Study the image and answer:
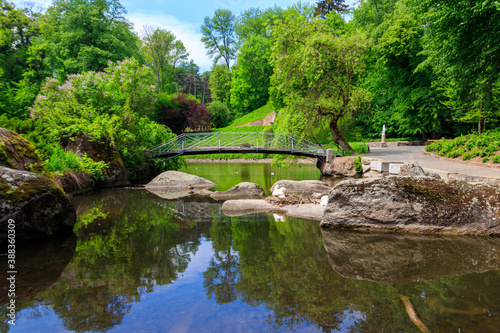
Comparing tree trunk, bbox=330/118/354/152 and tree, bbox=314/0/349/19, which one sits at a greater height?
tree, bbox=314/0/349/19

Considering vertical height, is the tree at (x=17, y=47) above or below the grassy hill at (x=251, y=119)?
above

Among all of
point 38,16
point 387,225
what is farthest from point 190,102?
point 387,225

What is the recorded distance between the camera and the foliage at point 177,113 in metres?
32.5

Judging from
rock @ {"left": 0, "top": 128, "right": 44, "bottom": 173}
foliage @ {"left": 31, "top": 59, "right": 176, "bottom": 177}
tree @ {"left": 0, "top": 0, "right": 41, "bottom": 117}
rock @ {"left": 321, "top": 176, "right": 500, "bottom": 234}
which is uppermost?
tree @ {"left": 0, "top": 0, "right": 41, "bottom": 117}

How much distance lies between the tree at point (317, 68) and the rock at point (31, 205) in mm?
13412

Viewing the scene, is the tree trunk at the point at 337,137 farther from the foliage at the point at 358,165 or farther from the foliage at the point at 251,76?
the foliage at the point at 251,76

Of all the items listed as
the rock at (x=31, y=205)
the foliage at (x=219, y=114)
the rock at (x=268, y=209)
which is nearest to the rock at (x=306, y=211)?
the rock at (x=268, y=209)

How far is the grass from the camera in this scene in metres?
11.3

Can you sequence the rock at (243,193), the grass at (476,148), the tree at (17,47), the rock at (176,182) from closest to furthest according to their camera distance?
the rock at (243,193) < the grass at (476,148) < the rock at (176,182) < the tree at (17,47)

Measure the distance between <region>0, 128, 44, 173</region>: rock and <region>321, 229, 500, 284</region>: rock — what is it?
6.86 meters

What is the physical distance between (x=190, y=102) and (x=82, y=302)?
1288 inches

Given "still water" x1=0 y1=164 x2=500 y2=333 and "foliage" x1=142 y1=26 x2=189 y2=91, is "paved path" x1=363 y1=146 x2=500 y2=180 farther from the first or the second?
"foliage" x1=142 y1=26 x2=189 y2=91

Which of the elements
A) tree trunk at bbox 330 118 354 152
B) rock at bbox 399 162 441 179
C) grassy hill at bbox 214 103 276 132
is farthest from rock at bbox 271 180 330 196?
grassy hill at bbox 214 103 276 132

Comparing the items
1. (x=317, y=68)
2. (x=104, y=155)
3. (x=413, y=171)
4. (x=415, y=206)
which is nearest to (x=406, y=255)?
(x=415, y=206)
